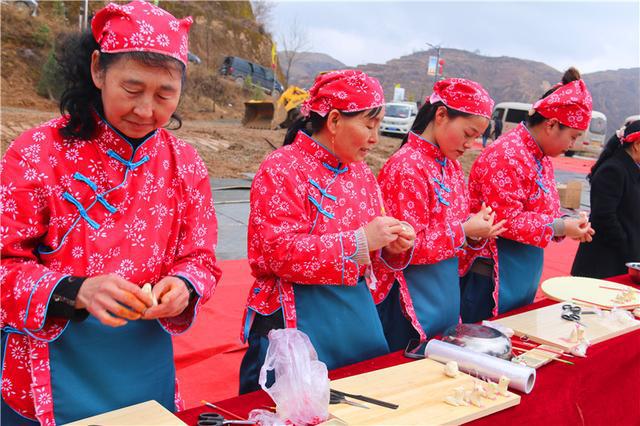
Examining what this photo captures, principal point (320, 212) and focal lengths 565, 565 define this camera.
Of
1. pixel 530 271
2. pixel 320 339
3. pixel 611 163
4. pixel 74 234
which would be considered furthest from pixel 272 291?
pixel 611 163

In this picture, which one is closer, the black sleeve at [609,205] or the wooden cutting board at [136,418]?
the wooden cutting board at [136,418]

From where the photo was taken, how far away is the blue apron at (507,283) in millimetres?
2570

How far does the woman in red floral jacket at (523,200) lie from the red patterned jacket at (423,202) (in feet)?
1.07

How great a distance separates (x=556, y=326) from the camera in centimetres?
208

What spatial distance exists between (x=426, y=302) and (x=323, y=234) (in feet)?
2.11

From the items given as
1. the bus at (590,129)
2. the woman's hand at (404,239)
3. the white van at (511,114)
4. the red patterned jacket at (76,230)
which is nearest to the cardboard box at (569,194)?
the woman's hand at (404,239)

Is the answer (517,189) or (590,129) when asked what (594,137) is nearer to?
(590,129)

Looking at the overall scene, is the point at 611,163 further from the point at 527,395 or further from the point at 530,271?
the point at 527,395

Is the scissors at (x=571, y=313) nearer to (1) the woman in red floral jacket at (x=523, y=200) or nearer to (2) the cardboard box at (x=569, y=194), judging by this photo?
(1) the woman in red floral jacket at (x=523, y=200)

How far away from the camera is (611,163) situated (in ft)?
10.8

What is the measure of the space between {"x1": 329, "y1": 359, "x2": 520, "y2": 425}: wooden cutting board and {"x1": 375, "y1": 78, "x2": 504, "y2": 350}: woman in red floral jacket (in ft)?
1.71

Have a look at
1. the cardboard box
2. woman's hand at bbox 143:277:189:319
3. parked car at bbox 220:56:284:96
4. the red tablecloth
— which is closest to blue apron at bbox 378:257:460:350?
the red tablecloth

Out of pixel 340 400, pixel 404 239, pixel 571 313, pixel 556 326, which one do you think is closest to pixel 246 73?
pixel 571 313

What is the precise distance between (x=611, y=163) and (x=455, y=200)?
1.54 metres
